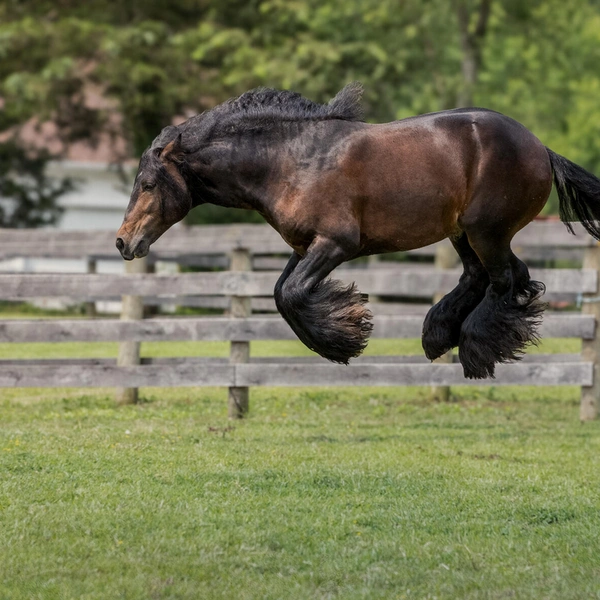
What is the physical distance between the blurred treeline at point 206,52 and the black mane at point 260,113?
51.4ft

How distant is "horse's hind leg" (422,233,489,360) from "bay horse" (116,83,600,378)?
0.20 m

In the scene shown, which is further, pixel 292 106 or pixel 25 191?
pixel 25 191

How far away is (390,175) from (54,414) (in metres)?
5.10

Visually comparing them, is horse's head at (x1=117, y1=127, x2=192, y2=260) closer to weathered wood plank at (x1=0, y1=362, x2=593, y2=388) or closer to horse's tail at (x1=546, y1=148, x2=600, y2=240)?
horse's tail at (x1=546, y1=148, x2=600, y2=240)

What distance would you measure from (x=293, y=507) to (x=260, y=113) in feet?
7.48

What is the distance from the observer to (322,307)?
6.01m

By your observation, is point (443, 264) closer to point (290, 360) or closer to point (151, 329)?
point (290, 360)

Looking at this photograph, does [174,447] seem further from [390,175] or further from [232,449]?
[390,175]

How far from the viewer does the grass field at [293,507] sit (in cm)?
477

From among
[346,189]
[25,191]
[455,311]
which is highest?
[346,189]

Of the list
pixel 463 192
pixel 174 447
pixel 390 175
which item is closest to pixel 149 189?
pixel 390 175

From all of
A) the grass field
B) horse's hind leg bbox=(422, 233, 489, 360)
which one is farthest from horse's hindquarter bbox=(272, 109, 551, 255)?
the grass field

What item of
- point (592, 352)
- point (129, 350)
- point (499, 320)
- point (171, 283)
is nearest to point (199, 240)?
point (129, 350)

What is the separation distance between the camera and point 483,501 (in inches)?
249
